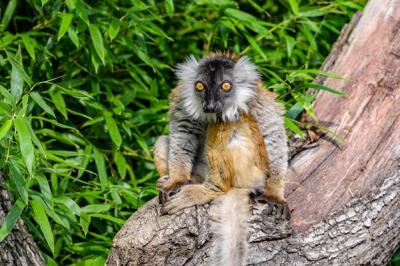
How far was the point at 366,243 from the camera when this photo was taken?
17.3 feet

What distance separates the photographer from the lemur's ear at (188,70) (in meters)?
5.72

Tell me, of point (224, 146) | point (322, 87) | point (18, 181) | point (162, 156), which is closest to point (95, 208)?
point (162, 156)

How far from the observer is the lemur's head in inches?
212

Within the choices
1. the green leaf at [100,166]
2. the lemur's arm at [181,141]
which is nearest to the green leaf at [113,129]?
the green leaf at [100,166]

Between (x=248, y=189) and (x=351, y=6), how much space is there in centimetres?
264

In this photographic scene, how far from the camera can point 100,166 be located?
20.5 feet

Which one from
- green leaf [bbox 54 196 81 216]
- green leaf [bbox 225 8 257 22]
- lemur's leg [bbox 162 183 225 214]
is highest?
green leaf [bbox 225 8 257 22]

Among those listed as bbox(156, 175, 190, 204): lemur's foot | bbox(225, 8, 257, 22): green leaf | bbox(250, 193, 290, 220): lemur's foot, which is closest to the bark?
bbox(156, 175, 190, 204): lemur's foot

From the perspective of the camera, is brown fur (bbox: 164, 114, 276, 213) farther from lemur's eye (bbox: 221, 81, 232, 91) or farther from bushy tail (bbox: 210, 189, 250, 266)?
lemur's eye (bbox: 221, 81, 232, 91)

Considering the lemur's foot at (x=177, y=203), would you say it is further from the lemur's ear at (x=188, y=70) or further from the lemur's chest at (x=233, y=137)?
the lemur's ear at (x=188, y=70)

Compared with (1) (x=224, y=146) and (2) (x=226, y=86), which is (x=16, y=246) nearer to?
(1) (x=224, y=146)

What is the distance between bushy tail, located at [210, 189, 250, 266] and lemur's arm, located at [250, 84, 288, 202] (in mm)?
409

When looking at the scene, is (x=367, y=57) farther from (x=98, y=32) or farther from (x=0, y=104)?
(x=0, y=104)

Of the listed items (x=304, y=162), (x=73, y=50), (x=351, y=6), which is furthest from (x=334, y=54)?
(x=73, y=50)
